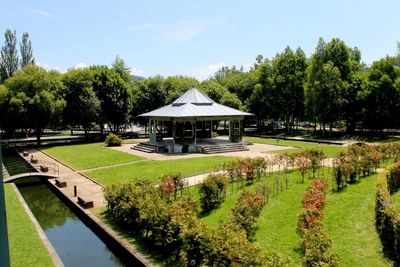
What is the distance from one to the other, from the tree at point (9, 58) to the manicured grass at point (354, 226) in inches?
2483

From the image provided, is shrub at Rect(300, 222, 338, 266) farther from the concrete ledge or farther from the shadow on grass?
the concrete ledge

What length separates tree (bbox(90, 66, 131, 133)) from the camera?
4384 centimetres

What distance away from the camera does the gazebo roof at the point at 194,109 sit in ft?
105

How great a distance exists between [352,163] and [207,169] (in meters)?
9.02

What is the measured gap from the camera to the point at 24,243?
37.3 feet

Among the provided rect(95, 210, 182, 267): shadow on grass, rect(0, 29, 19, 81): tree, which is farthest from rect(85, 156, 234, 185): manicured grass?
rect(0, 29, 19, 81): tree

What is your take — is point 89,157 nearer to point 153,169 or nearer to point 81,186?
point 153,169

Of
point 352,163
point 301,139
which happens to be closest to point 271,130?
point 301,139

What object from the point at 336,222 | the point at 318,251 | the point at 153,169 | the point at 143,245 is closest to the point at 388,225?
the point at 336,222

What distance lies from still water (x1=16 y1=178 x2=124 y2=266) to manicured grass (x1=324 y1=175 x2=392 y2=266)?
6.93m

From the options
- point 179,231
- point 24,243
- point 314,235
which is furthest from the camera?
point 24,243

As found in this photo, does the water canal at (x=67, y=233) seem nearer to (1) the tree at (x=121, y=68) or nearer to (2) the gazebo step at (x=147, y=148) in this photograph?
(2) the gazebo step at (x=147, y=148)

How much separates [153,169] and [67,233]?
867cm

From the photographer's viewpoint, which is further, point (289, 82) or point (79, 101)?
point (289, 82)
